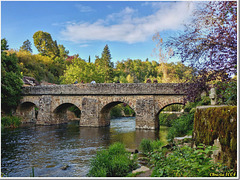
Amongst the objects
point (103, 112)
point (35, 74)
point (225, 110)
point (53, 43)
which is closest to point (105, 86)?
point (103, 112)

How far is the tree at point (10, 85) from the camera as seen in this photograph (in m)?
21.2

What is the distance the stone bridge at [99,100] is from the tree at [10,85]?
921 millimetres

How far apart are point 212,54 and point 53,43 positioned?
58.0m

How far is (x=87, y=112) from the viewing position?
2059cm

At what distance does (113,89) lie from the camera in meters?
19.8

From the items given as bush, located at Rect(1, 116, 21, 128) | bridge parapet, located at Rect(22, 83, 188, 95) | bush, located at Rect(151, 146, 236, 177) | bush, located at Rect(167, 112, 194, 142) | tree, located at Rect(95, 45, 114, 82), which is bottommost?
bush, located at Rect(1, 116, 21, 128)

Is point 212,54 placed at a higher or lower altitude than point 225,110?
higher

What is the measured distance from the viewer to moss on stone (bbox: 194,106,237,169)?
446 centimetres

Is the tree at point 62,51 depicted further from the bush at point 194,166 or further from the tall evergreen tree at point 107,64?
the bush at point 194,166

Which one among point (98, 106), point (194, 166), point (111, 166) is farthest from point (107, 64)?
point (194, 166)

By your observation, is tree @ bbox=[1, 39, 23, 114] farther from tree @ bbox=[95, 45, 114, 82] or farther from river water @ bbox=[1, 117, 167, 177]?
tree @ bbox=[95, 45, 114, 82]

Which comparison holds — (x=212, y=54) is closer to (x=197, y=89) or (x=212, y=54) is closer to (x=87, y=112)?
(x=197, y=89)

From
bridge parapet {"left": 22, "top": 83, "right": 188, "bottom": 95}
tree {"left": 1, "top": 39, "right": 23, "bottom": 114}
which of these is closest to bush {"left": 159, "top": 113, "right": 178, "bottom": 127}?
bridge parapet {"left": 22, "top": 83, "right": 188, "bottom": 95}

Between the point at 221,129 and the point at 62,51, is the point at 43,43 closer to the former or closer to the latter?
the point at 62,51
